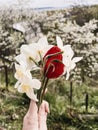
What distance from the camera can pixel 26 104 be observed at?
9.91 ft

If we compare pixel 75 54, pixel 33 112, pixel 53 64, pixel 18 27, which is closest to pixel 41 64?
pixel 53 64

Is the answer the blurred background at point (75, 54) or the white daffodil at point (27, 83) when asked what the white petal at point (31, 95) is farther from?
the blurred background at point (75, 54)

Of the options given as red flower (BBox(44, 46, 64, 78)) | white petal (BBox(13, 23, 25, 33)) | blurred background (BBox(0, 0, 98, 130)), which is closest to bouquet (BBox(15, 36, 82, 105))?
red flower (BBox(44, 46, 64, 78))

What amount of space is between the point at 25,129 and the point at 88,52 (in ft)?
5.86

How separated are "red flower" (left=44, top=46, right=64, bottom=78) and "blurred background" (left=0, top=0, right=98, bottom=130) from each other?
1741 mm

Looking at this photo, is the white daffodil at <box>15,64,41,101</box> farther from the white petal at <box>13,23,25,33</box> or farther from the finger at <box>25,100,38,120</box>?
the white petal at <box>13,23,25,33</box>

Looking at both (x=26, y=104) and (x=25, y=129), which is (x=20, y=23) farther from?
(x=25, y=129)

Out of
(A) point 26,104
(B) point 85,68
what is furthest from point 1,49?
(B) point 85,68

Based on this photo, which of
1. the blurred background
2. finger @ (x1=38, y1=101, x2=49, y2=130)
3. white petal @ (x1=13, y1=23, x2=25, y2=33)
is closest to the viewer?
finger @ (x1=38, y1=101, x2=49, y2=130)

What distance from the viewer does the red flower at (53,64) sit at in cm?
118

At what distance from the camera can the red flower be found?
1.18 m

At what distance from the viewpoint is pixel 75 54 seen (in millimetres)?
2965

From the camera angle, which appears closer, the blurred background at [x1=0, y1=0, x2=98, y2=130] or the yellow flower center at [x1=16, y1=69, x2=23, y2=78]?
the yellow flower center at [x1=16, y1=69, x2=23, y2=78]

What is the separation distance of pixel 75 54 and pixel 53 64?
1.80 meters
